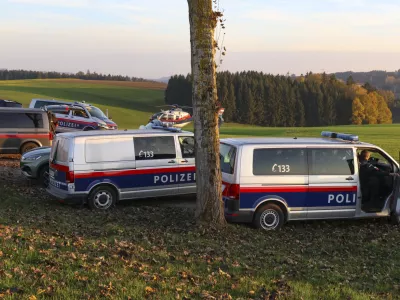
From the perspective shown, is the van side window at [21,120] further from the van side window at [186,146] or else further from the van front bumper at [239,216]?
the van front bumper at [239,216]

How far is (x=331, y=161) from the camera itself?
9742mm

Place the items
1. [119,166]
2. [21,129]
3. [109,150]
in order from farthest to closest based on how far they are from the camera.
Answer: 1. [21,129]
2. [119,166]
3. [109,150]

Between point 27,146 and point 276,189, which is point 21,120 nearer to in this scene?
point 27,146

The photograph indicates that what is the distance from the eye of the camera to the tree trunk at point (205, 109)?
802cm

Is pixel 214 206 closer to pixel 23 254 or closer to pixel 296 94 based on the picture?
pixel 23 254

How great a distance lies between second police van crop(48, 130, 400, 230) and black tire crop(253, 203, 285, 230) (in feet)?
0.06

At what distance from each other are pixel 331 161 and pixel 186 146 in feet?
11.7

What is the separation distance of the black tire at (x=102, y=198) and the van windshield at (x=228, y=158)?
283 cm

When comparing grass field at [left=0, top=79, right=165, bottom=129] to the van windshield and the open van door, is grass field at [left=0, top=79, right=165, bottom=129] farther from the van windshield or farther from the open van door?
the open van door

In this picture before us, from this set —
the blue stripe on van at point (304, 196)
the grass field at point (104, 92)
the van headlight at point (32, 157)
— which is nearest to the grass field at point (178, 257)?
the blue stripe on van at point (304, 196)

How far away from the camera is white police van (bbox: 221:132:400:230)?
9.12m

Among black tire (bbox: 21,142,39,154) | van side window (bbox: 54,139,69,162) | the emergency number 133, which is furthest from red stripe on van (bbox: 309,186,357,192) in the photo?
black tire (bbox: 21,142,39,154)

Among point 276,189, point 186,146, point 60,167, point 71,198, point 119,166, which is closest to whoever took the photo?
point 276,189

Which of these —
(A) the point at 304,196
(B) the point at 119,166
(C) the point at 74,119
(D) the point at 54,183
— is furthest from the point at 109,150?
(C) the point at 74,119
